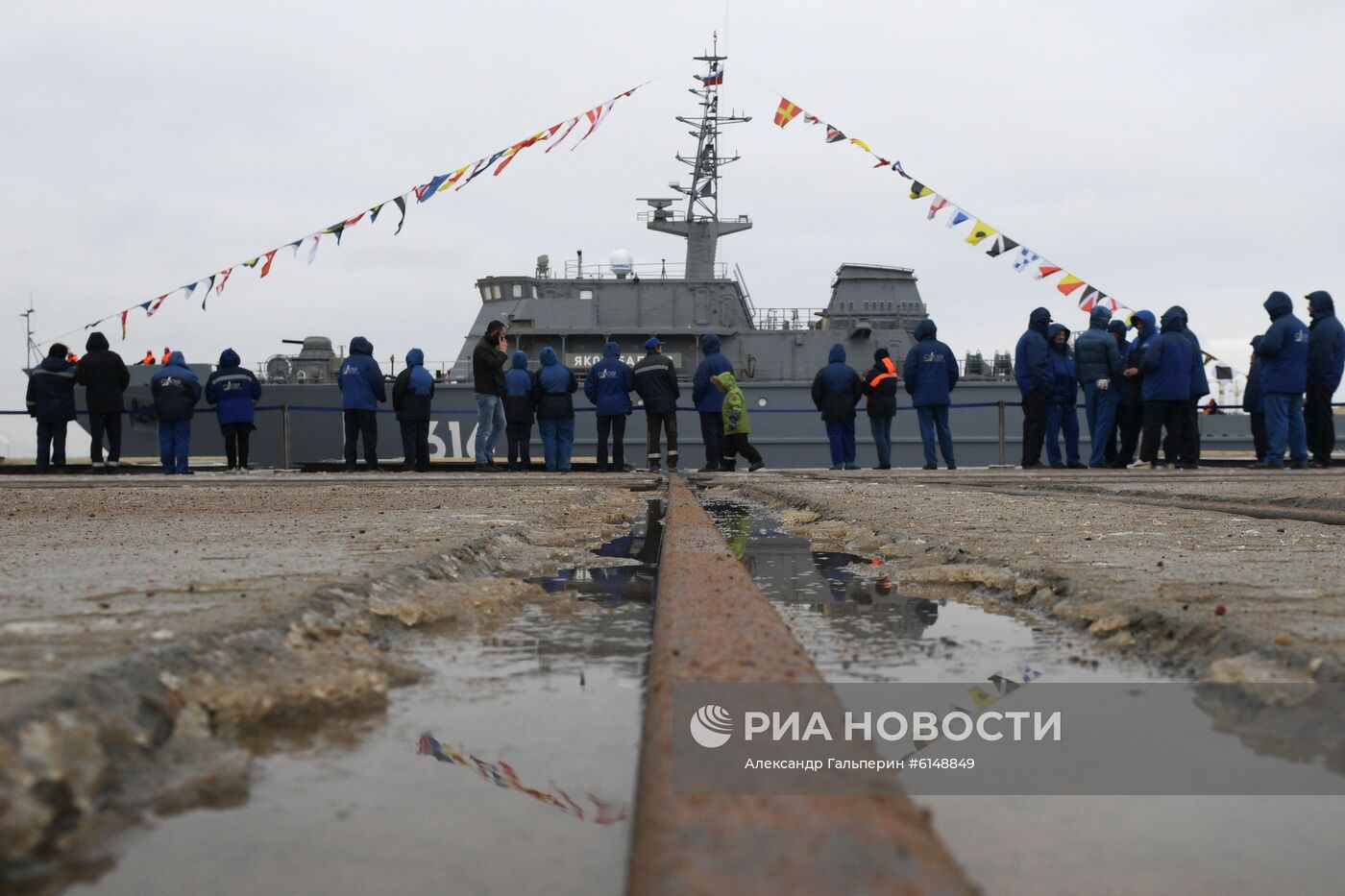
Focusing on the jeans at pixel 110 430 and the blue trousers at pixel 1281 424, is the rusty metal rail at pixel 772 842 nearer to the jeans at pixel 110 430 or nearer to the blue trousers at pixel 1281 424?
the blue trousers at pixel 1281 424

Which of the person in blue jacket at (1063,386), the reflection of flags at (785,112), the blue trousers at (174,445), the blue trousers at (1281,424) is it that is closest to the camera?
the blue trousers at (1281,424)

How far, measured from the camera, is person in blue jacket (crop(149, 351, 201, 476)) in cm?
1193

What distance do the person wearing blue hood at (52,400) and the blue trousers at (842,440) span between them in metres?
7.38

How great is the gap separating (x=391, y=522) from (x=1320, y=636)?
259 centimetres

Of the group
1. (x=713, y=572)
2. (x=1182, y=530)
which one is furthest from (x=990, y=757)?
(x=1182, y=530)

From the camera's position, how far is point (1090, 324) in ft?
38.0

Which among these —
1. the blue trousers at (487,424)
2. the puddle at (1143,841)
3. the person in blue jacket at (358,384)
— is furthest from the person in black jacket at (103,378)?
the puddle at (1143,841)

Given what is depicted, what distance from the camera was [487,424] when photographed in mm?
11719

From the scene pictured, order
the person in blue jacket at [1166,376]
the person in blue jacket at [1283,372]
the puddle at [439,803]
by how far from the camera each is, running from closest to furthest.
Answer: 1. the puddle at [439,803]
2. the person in blue jacket at [1283,372]
3. the person in blue jacket at [1166,376]

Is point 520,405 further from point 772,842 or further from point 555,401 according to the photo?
point 772,842

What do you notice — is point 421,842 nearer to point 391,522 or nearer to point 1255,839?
point 1255,839

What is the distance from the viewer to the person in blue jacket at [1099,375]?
36.3 feet

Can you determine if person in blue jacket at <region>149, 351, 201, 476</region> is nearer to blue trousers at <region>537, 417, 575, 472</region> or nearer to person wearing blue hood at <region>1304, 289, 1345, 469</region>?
blue trousers at <region>537, 417, 575, 472</region>

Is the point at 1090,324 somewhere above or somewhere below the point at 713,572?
above
